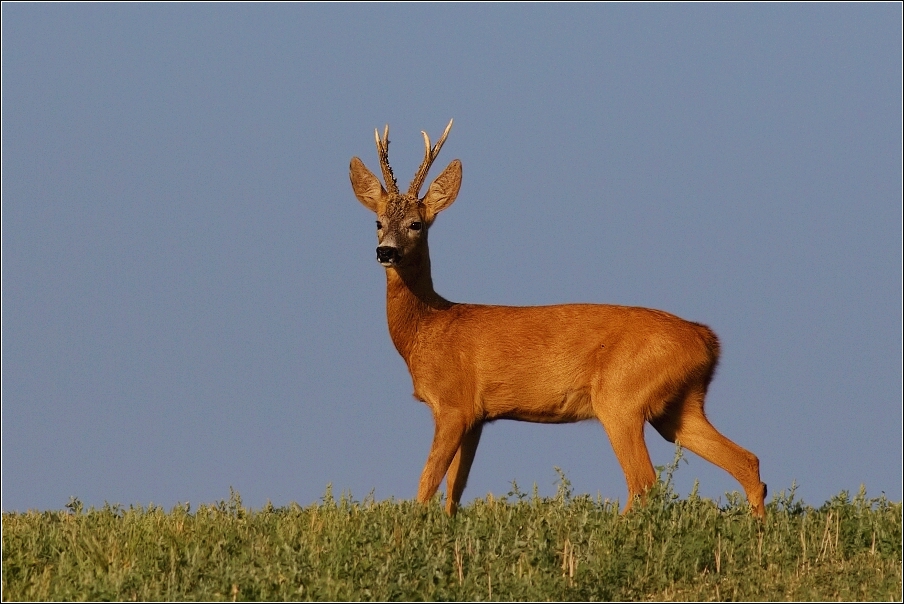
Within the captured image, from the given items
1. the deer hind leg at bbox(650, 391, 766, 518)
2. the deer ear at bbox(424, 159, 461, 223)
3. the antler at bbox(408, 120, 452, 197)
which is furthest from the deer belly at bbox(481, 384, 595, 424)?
the antler at bbox(408, 120, 452, 197)

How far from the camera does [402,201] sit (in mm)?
12820

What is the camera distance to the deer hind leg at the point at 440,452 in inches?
452

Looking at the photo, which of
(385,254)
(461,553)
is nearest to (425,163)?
(385,254)

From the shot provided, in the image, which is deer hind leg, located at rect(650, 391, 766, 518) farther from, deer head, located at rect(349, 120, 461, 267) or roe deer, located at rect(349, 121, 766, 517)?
deer head, located at rect(349, 120, 461, 267)

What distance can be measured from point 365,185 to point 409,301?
1253 millimetres

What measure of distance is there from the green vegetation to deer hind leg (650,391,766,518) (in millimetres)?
652

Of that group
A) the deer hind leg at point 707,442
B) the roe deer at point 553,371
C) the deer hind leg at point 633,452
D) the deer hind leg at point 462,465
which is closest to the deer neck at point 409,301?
the roe deer at point 553,371

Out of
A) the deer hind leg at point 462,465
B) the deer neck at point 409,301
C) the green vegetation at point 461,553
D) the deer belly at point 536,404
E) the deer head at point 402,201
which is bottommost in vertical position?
the green vegetation at point 461,553

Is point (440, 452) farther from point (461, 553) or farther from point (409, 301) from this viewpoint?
point (461, 553)

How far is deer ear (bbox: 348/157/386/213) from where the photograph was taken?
13234mm

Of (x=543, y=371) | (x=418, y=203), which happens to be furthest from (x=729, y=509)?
(x=418, y=203)

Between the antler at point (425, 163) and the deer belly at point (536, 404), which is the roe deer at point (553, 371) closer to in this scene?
the deer belly at point (536, 404)

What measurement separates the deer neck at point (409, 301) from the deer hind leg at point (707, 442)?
2228 mm

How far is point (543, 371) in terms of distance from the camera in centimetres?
1191
